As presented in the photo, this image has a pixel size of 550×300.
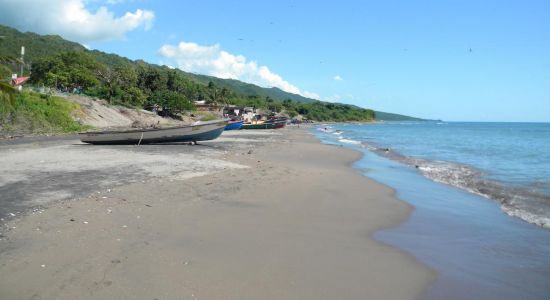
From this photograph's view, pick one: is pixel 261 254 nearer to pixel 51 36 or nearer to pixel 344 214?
pixel 344 214

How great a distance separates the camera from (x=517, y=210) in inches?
391

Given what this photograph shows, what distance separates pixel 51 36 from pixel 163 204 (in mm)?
169321

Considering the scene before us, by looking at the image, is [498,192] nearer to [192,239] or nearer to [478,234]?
[478,234]

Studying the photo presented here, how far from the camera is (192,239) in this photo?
6.20m

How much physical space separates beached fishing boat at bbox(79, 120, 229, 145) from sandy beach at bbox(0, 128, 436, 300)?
348 inches

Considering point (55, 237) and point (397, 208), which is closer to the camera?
point (55, 237)

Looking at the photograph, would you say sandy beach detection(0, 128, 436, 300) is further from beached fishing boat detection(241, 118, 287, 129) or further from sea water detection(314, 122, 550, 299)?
beached fishing boat detection(241, 118, 287, 129)

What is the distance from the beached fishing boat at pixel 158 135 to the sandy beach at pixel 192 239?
8.85m

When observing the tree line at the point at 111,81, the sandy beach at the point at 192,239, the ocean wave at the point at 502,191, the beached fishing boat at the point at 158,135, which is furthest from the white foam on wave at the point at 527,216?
the tree line at the point at 111,81

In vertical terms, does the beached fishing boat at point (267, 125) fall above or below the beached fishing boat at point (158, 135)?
below

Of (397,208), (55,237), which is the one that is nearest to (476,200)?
(397,208)

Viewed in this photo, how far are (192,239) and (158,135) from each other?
16.1 m

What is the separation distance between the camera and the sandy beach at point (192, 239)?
4.55m

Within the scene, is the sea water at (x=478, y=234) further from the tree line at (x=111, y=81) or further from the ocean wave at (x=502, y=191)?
the tree line at (x=111, y=81)
